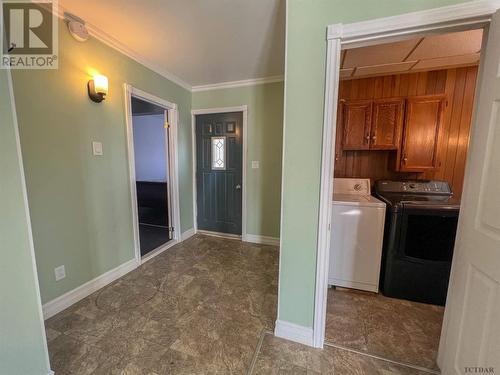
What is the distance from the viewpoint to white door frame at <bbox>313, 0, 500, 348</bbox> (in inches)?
44.1

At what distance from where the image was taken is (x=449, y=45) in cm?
196

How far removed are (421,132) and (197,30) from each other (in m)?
2.61

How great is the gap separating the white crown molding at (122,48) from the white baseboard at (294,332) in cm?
296

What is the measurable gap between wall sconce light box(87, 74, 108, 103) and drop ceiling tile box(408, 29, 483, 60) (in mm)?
2872

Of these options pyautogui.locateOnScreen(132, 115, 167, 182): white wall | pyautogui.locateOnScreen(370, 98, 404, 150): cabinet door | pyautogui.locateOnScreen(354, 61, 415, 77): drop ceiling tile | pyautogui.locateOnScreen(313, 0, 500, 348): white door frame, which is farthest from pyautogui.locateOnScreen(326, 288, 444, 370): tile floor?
pyautogui.locateOnScreen(132, 115, 167, 182): white wall

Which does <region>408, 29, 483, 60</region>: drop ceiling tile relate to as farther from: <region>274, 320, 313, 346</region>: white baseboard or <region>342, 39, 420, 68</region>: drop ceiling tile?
<region>274, 320, 313, 346</region>: white baseboard

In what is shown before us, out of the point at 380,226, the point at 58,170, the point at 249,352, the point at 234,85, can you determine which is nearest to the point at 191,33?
the point at 234,85

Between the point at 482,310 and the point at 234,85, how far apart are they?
335cm

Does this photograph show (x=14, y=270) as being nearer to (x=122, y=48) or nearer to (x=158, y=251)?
(x=158, y=251)

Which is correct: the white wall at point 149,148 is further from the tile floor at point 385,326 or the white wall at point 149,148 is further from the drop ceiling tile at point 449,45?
the drop ceiling tile at point 449,45

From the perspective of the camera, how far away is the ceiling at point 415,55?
1871 mm

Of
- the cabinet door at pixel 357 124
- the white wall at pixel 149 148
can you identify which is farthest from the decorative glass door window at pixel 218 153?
the white wall at pixel 149 148

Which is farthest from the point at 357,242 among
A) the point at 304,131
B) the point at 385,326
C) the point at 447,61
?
the point at 447,61

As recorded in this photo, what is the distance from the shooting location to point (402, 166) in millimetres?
2557
